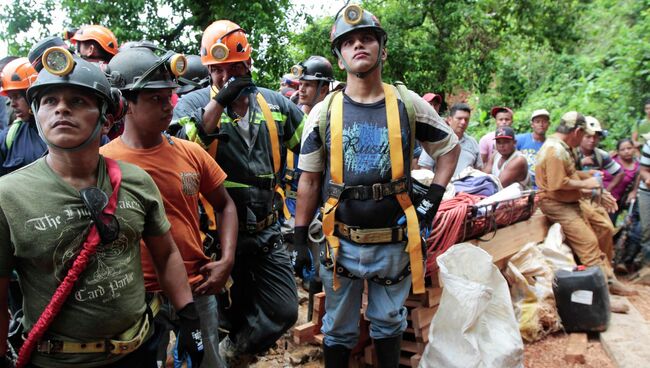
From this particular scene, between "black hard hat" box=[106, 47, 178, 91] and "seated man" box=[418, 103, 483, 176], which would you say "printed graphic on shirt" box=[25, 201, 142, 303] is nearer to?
"black hard hat" box=[106, 47, 178, 91]

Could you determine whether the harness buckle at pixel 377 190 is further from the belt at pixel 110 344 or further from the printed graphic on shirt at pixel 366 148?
the belt at pixel 110 344

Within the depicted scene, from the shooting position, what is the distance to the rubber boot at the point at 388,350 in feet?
11.3

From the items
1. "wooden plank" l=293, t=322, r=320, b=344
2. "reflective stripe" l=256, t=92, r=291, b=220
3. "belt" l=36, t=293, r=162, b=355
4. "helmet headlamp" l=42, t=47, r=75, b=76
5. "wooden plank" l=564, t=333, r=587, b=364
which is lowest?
"wooden plank" l=564, t=333, r=587, b=364

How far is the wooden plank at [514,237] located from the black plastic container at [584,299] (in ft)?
1.81

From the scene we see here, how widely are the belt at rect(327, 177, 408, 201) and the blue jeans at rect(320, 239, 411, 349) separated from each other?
1.01 ft

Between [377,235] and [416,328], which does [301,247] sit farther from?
[416,328]

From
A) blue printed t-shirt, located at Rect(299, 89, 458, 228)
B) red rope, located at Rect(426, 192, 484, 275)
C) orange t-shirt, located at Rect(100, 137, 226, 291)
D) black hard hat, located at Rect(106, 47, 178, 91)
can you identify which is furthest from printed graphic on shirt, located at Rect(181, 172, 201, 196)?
red rope, located at Rect(426, 192, 484, 275)

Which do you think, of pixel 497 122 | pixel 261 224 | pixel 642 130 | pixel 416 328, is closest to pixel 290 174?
pixel 261 224

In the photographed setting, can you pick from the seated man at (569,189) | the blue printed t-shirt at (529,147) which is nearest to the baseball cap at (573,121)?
the seated man at (569,189)

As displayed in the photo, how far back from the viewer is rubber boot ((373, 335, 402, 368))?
11.3 ft

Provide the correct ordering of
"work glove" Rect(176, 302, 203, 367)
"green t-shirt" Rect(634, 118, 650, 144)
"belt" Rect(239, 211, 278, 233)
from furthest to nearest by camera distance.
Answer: "green t-shirt" Rect(634, 118, 650, 144), "belt" Rect(239, 211, 278, 233), "work glove" Rect(176, 302, 203, 367)

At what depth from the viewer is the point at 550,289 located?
5.58m

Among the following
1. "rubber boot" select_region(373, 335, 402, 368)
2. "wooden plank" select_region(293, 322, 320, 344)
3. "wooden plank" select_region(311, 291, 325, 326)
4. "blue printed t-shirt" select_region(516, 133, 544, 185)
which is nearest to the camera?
"rubber boot" select_region(373, 335, 402, 368)

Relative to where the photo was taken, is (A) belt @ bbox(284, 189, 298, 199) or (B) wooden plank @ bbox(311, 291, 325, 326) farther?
(A) belt @ bbox(284, 189, 298, 199)
